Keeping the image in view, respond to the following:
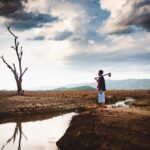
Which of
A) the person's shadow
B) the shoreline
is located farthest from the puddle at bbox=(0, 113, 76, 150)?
the shoreline

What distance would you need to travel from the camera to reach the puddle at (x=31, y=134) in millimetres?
19125

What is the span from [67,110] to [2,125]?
11.9 meters

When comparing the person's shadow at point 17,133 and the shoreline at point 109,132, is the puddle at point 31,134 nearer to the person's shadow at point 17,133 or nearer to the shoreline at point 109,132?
the person's shadow at point 17,133

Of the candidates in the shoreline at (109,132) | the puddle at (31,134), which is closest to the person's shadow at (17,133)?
the puddle at (31,134)

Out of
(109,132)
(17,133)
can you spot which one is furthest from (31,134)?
(109,132)

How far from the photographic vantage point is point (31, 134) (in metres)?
A: 23.4

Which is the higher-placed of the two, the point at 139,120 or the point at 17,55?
the point at 17,55

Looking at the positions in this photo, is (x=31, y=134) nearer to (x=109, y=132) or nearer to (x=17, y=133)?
(x=17, y=133)

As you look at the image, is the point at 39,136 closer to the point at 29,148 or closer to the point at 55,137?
the point at 55,137

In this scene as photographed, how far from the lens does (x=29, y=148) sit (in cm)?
1870

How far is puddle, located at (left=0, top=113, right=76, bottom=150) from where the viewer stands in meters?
19.1

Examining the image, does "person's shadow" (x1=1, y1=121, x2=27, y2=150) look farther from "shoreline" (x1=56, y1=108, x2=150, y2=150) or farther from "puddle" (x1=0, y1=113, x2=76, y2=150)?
"shoreline" (x1=56, y1=108, x2=150, y2=150)

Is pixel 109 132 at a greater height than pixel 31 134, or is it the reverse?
pixel 109 132

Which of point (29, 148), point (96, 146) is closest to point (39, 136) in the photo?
point (29, 148)
